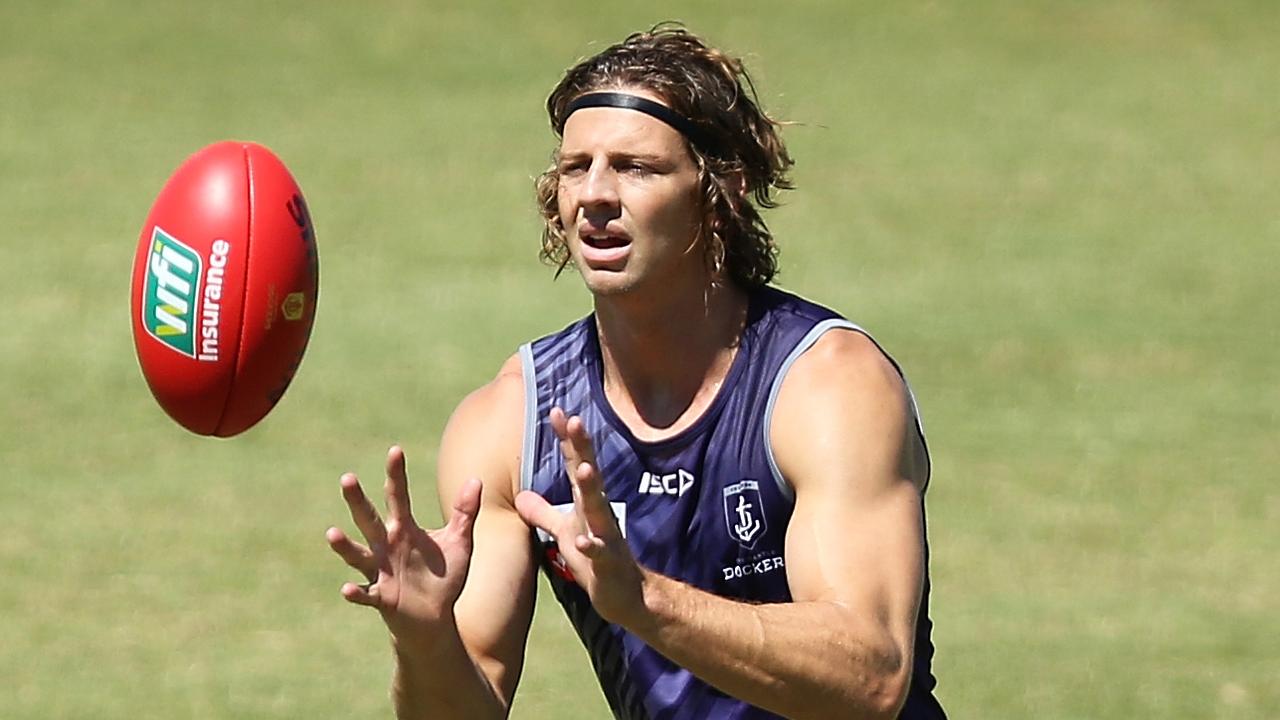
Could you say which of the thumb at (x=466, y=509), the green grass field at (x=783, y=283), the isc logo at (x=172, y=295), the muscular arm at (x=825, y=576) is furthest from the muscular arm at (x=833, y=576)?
the green grass field at (x=783, y=283)

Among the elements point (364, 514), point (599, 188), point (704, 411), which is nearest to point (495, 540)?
point (704, 411)

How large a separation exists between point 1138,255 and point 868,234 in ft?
5.35

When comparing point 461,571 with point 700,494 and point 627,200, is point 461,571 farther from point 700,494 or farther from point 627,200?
point 627,200

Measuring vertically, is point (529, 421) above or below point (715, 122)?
below

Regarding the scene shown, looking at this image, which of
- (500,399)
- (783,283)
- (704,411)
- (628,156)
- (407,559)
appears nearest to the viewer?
(407,559)

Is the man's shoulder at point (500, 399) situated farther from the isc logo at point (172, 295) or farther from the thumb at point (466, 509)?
the isc logo at point (172, 295)

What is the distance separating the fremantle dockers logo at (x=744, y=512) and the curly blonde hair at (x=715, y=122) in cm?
53

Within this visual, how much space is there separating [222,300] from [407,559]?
162 centimetres

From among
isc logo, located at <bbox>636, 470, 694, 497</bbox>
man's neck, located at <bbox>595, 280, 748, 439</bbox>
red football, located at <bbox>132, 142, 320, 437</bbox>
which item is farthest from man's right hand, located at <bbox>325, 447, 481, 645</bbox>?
red football, located at <bbox>132, 142, 320, 437</bbox>

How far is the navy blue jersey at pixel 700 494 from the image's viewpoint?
18.1 feet

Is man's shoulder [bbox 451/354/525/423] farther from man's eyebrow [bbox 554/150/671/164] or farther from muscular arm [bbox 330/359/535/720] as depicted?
man's eyebrow [bbox 554/150/671/164]

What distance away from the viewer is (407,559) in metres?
5.02

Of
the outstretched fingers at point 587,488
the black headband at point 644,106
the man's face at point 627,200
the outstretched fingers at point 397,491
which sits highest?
the black headband at point 644,106

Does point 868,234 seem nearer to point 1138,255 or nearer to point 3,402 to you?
point 1138,255
